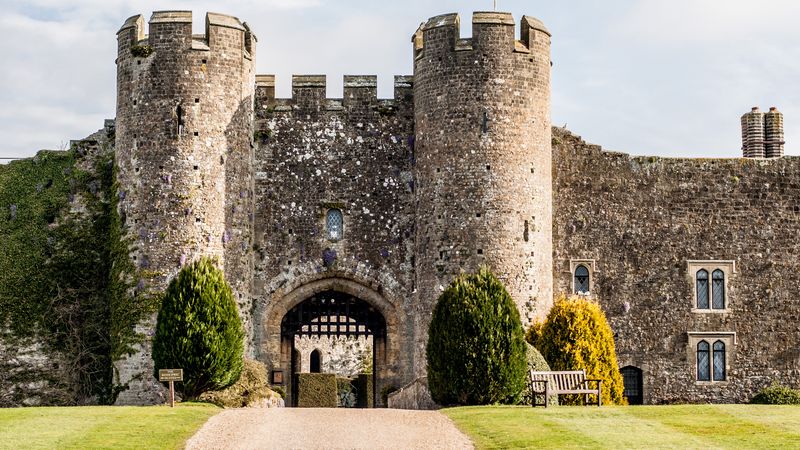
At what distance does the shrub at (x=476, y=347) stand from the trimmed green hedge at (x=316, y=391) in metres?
7.81

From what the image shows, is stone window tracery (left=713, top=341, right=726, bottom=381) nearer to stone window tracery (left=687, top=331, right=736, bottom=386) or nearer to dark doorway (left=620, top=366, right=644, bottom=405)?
stone window tracery (left=687, top=331, right=736, bottom=386)

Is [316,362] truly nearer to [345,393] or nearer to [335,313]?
[345,393]

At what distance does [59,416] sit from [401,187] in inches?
587

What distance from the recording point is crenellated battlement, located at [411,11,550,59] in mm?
41062

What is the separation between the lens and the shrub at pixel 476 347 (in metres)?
35.7

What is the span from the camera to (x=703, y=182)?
146 feet

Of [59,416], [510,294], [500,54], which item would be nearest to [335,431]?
[59,416]

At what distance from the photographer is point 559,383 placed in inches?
1363

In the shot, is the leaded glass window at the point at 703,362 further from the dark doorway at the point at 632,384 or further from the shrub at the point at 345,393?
the shrub at the point at 345,393

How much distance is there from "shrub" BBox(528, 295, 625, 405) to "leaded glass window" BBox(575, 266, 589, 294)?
311 centimetres

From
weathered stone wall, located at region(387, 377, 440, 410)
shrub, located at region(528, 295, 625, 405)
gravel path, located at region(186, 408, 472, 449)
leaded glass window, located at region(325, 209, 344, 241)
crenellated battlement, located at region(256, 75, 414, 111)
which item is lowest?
gravel path, located at region(186, 408, 472, 449)

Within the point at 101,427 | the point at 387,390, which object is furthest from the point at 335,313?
the point at 101,427

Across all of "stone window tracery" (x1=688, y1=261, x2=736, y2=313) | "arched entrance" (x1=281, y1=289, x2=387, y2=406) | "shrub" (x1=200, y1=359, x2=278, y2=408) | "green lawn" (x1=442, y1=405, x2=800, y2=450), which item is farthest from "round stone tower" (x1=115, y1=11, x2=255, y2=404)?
"stone window tracery" (x1=688, y1=261, x2=736, y2=313)

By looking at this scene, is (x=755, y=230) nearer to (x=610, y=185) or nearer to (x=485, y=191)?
(x=610, y=185)
